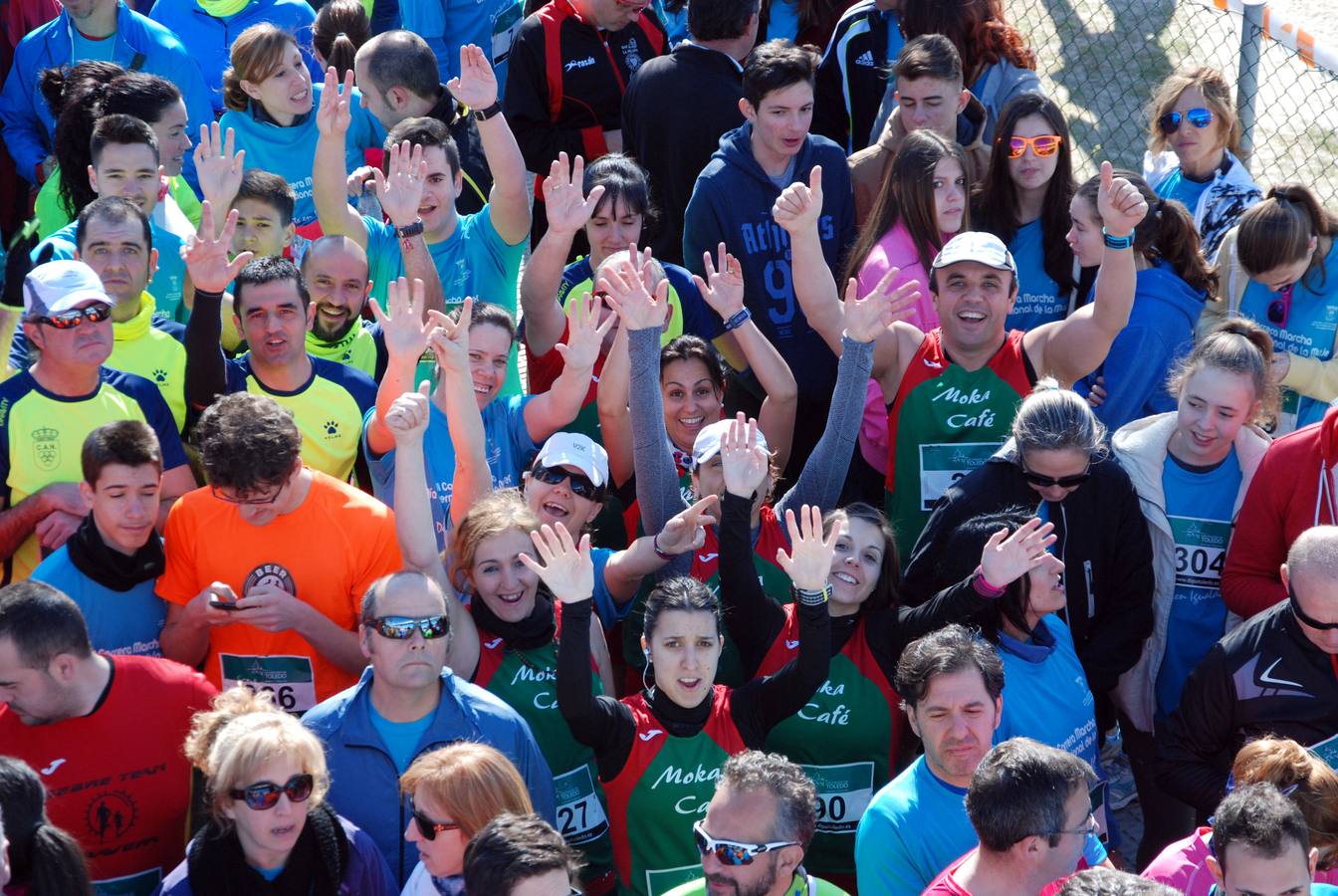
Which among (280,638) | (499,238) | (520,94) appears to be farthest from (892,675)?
(520,94)

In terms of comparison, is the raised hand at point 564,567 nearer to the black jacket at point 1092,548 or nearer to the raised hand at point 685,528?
the raised hand at point 685,528

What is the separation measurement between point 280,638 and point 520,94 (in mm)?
3403

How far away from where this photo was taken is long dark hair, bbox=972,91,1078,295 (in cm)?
565

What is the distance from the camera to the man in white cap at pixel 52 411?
176 inches

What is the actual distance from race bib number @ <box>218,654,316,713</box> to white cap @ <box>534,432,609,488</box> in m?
0.96

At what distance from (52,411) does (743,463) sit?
207cm

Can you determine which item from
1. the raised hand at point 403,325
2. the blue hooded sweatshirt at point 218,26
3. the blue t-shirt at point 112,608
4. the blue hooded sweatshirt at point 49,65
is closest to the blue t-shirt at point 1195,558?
the raised hand at point 403,325

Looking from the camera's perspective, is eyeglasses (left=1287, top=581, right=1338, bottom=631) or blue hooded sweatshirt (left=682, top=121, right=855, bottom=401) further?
blue hooded sweatshirt (left=682, top=121, right=855, bottom=401)

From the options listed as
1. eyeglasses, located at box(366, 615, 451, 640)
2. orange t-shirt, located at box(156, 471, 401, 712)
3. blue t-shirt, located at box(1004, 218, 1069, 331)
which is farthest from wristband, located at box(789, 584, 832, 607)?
blue t-shirt, located at box(1004, 218, 1069, 331)

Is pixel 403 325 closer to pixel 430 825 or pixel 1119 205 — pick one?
pixel 430 825

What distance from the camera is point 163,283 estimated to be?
5754mm

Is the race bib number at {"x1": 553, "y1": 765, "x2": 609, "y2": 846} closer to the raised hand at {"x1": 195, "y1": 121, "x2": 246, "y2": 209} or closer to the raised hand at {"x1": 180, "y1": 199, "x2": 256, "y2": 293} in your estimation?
the raised hand at {"x1": 180, "y1": 199, "x2": 256, "y2": 293}

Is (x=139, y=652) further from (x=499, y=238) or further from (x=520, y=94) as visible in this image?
(x=520, y=94)

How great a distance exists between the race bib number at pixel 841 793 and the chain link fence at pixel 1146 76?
5923mm
